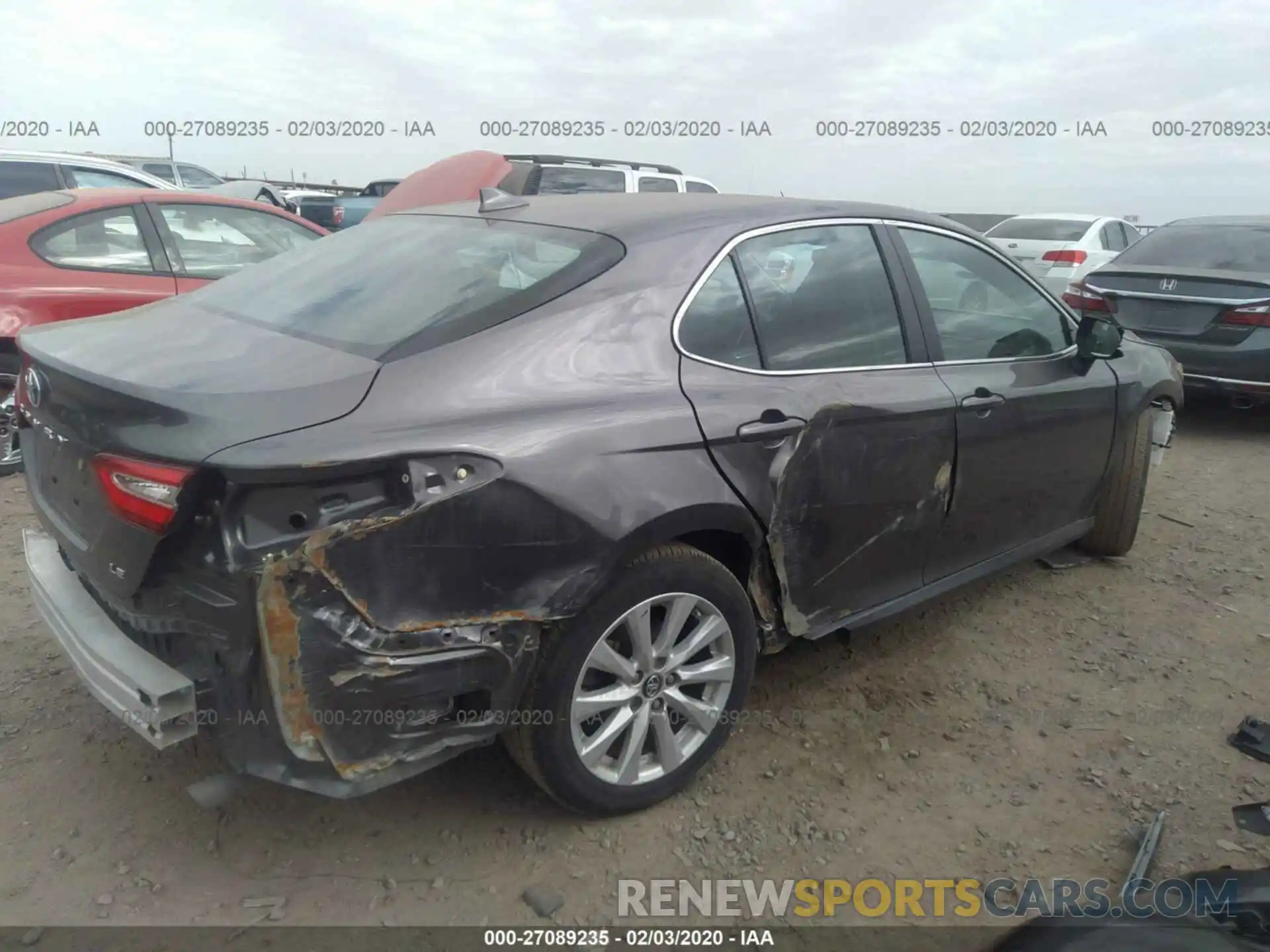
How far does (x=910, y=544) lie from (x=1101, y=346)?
50.3 inches

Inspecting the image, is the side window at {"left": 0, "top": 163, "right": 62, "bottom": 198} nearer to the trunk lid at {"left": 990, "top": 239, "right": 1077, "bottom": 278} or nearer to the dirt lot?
the dirt lot

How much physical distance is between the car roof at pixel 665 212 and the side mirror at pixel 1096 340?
0.89m

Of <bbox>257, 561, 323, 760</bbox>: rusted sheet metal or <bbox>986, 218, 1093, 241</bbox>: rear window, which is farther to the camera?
<bbox>986, 218, 1093, 241</bbox>: rear window

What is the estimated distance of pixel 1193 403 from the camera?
769 cm

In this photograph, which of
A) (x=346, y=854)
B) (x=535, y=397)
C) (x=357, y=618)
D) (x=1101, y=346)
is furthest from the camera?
(x=1101, y=346)

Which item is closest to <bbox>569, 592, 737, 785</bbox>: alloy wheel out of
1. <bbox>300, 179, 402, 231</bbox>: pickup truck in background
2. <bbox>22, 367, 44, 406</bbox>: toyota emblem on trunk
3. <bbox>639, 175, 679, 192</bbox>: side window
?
<bbox>22, 367, 44, 406</bbox>: toyota emblem on trunk

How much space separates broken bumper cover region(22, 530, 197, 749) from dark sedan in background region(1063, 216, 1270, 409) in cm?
663

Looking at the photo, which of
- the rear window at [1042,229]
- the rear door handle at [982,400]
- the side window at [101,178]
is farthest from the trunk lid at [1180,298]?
the side window at [101,178]

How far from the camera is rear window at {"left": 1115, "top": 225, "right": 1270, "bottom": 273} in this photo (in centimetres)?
652

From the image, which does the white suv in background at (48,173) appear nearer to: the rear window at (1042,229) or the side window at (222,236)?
the side window at (222,236)

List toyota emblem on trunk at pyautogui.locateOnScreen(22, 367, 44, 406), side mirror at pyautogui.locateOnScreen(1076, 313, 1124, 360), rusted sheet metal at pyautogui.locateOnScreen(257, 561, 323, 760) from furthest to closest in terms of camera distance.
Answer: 1. side mirror at pyautogui.locateOnScreen(1076, 313, 1124, 360)
2. toyota emblem on trunk at pyautogui.locateOnScreen(22, 367, 44, 406)
3. rusted sheet metal at pyautogui.locateOnScreen(257, 561, 323, 760)

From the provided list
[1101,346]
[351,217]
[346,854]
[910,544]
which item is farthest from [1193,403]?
[351,217]

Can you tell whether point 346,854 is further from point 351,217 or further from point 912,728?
point 351,217

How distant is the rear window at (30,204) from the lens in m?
4.81
